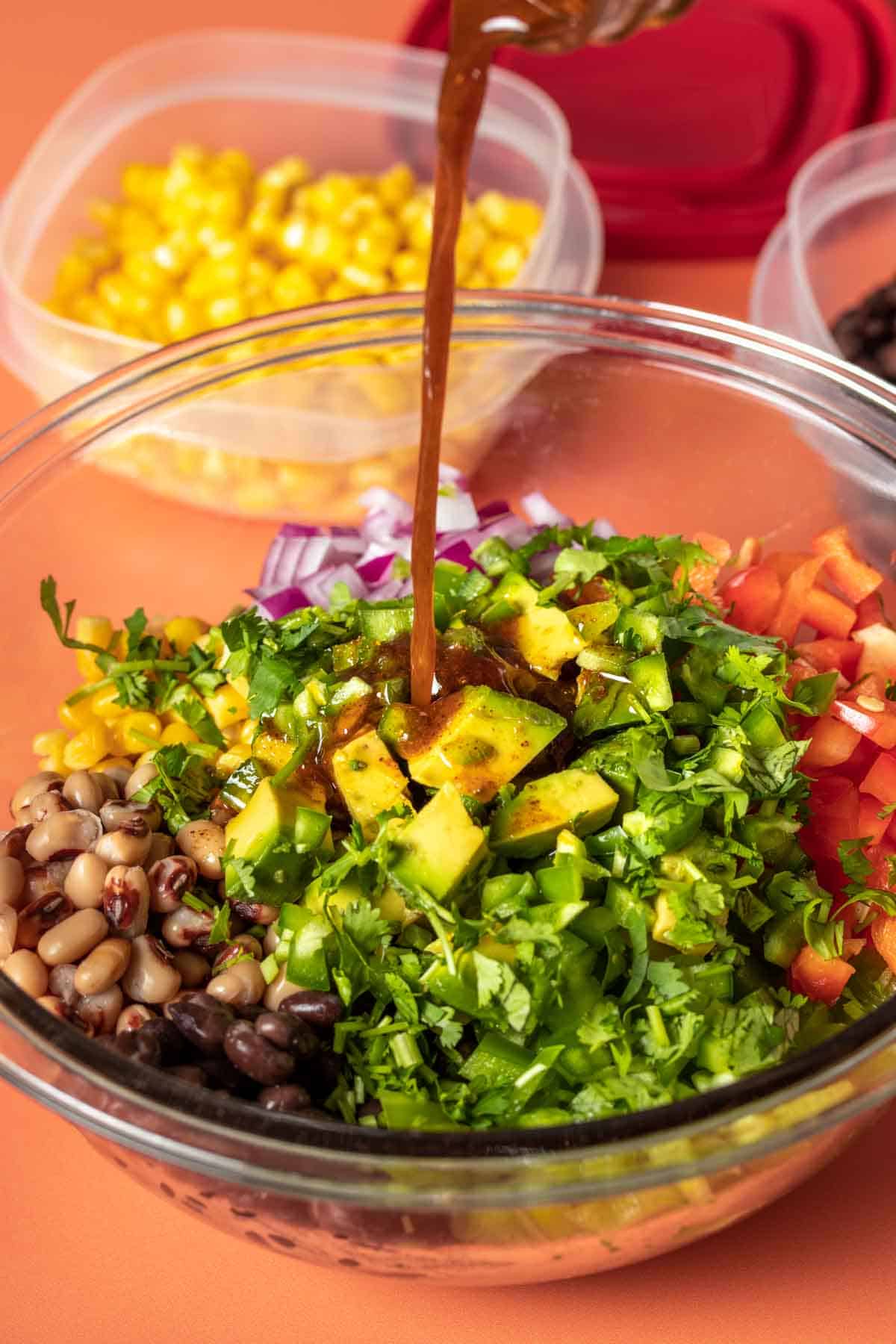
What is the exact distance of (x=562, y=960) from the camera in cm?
132

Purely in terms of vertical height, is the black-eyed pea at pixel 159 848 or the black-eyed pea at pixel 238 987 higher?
the black-eyed pea at pixel 159 848

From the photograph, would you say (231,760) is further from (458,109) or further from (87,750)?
(458,109)

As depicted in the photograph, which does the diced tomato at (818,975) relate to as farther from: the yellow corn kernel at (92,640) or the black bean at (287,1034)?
the yellow corn kernel at (92,640)

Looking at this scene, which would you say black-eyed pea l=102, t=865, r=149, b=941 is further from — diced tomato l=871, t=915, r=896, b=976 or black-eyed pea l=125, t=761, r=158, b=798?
diced tomato l=871, t=915, r=896, b=976

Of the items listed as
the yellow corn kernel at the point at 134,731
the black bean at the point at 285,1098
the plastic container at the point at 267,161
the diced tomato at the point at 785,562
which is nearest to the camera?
the black bean at the point at 285,1098

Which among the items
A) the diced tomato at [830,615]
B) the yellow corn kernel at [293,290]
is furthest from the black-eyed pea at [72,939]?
the yellow corn kernel at [293,290]

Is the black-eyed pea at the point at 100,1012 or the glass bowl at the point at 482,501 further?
the black-eyed pea at the point at 100,1012

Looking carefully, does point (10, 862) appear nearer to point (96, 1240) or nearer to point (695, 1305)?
point (96, 1240)

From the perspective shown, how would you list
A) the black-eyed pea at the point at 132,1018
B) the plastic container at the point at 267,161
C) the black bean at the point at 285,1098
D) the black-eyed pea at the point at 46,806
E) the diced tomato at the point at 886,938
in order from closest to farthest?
the black bean at the point at 285,1098, the black-eyed pea at the point at 132,1018, the diced tomato at the point at 886,938, the black-eyed pea at the point at 46,806, the plastic container at the point at 267,161

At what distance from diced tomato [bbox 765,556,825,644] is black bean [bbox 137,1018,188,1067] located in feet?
2.97

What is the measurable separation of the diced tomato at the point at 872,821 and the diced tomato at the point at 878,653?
0.73 ft

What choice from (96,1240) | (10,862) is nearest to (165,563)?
(10,862)

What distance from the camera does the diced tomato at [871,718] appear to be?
161 cm

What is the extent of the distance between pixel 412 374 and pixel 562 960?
1138 mm
